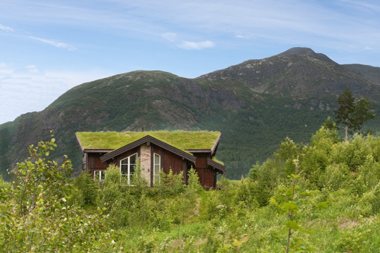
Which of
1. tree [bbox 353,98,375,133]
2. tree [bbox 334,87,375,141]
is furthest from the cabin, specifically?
tree [bbox 353,98,375,133]

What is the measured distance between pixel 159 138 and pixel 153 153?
358 cm

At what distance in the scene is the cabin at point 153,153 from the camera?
88.1ft

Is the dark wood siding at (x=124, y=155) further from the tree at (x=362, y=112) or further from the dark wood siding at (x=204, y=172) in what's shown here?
the tree at (x=362, y=112)

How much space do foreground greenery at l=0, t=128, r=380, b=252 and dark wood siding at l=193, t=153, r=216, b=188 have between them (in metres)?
1.20

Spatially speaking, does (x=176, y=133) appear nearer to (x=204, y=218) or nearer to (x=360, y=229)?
(x=204, y=218)

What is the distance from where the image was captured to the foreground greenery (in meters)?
6.34

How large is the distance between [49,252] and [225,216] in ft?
38.8

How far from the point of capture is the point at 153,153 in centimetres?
2714

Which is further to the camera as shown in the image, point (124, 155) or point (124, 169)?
point (124, 169)

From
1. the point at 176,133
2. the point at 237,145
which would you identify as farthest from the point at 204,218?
the point at 237,145

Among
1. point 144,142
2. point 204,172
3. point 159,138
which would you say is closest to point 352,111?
point 204,172

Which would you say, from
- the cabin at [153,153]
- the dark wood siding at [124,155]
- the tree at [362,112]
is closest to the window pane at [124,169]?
the cabin at [153,153]

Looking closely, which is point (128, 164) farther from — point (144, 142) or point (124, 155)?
point (144, 142)

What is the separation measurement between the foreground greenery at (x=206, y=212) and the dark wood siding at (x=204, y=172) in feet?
3.94
